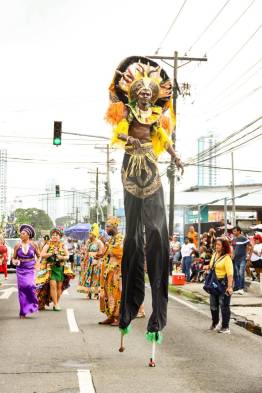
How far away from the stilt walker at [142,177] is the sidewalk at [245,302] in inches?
187

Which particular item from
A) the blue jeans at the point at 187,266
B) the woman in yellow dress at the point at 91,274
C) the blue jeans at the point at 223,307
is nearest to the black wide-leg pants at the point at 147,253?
the blue jeans at the point at 223,307

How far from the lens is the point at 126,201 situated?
8.80 metres

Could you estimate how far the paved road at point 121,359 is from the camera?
24.9 feet

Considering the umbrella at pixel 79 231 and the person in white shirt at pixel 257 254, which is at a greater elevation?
the umbrella at pixel 79 231

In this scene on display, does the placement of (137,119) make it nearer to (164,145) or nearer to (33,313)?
(164,145)

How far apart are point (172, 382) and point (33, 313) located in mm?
7616

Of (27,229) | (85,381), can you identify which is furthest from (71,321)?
(85,381)

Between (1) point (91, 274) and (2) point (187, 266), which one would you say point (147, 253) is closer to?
(1) point (91, 274)

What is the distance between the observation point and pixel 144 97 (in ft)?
29.6

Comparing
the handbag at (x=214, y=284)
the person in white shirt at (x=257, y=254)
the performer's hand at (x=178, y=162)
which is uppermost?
the performer's hand at (x=178, y=162)

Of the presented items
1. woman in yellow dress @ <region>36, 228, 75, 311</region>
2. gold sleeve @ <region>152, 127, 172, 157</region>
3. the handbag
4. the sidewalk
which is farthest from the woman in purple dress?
gold sleeve @ <region>152, 127, 172, 157</region>

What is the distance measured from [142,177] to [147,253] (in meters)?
0.95

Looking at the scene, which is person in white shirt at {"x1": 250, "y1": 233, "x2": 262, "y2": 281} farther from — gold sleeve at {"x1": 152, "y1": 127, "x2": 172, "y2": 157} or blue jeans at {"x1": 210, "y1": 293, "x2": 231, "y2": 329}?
gold sleeve at {"x1": 152, "y1": 127, "x2": 172, "y2": 157}

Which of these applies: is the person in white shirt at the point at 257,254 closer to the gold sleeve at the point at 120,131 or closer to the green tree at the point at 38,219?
the gold sleeve at the point at 120,131
